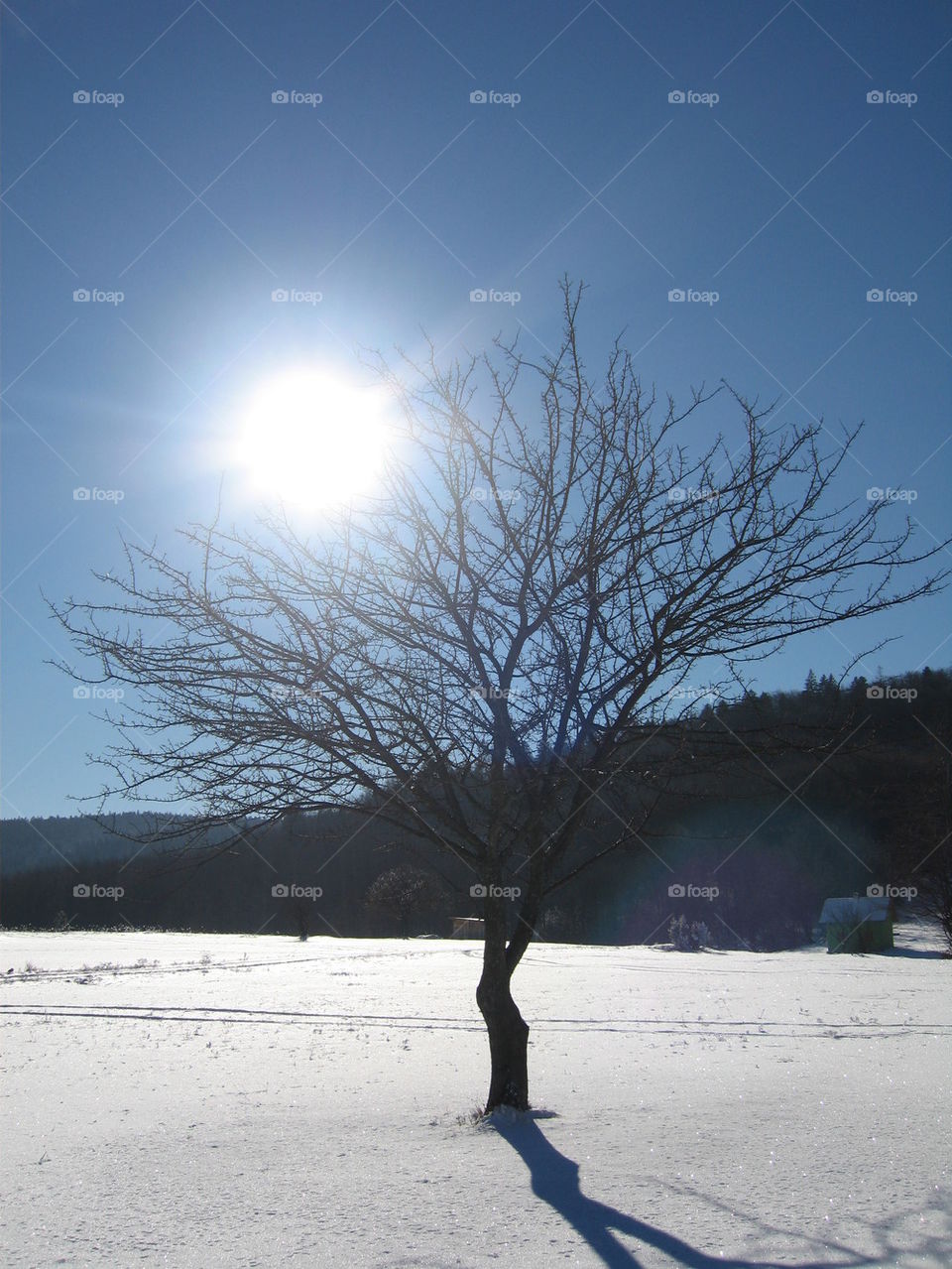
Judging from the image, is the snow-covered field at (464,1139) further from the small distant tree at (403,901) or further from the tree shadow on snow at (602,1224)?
the small distant tree at (403,901)

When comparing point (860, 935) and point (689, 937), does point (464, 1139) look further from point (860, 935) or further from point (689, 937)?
point (689, 937)

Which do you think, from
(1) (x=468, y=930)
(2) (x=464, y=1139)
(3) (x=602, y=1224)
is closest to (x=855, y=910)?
(1) (x=468, y=930)

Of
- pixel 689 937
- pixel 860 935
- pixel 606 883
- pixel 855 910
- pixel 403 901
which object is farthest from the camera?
pixel 606 883

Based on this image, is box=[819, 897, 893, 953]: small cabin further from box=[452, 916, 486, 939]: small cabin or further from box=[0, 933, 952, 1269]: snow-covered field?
box=[0, 933, 952, 1269]: snow-covered field

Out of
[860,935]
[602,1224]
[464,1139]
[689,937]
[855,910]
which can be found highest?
[602,1224]

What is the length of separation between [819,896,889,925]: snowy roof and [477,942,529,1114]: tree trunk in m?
36.6

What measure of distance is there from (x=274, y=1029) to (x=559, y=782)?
7121 millimetres

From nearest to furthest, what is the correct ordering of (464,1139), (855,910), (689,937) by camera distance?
(464,1139) → (689,937) → (855,910)

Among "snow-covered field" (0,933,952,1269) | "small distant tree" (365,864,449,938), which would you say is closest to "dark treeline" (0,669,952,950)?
"small distant tree" (365,864,449,938)

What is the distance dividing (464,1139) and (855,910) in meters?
41.8

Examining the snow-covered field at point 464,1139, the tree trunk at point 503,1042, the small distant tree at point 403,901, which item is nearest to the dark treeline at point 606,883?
the small distant tree at point 403,901

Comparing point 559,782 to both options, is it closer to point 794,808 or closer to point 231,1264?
point 231,1264

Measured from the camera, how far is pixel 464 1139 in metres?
5.92

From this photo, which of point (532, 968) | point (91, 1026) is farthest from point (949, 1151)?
point (532, 968)
